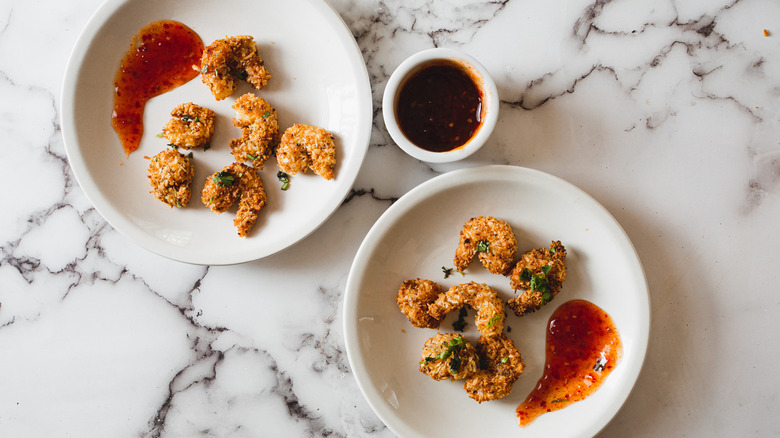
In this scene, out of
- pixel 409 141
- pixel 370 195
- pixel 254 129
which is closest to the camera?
pixel 409 141

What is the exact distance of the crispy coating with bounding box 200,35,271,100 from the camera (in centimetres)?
181

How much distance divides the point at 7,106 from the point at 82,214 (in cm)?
46

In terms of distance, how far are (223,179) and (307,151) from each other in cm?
28

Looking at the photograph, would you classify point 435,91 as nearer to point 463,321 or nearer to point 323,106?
point 323,106

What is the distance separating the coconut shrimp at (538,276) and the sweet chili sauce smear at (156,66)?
126 centimetres

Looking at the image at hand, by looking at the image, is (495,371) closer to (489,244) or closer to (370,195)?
(489,244)

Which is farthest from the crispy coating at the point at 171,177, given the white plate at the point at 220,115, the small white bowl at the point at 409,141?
the small white bowl at the point at 409,141

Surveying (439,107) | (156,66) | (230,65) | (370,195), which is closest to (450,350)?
(370,195)

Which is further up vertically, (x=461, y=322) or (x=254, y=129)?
(x=254, y=129)

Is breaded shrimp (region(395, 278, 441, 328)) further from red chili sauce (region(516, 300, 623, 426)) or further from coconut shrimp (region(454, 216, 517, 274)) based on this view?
red chili sauce (region(516, 300, 623, 426))

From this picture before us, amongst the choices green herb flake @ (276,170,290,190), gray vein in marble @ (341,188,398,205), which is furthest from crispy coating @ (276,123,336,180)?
gray vein in marble @ (341,188,398,205)

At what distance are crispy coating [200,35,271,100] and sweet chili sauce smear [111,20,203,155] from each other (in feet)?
0.22

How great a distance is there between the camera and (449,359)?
1.74m

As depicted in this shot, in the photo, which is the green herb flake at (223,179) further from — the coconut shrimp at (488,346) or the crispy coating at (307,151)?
the coconut shrimp at (488,346)
